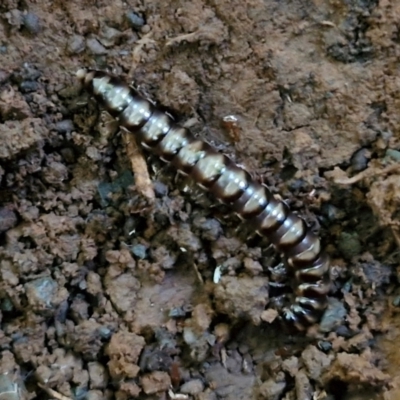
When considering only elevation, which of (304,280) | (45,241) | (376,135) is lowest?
(45,241)

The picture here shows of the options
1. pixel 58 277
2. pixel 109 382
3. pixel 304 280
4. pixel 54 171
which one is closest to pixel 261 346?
pixel 304 280

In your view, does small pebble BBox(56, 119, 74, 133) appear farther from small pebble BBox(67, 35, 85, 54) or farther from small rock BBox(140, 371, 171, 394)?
small rock BBox(140, 371, 171, 394)

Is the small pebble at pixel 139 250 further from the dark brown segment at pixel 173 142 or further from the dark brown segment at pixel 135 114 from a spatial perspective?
the dark brown segment at pixel 135 114

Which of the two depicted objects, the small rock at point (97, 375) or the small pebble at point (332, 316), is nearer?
the small rock at point (97, 375)

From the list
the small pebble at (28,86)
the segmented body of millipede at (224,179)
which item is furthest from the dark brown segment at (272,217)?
the small pebble at (28,86)

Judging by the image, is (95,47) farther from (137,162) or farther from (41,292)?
(41,292)

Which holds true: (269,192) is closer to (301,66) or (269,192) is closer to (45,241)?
(301,66)
